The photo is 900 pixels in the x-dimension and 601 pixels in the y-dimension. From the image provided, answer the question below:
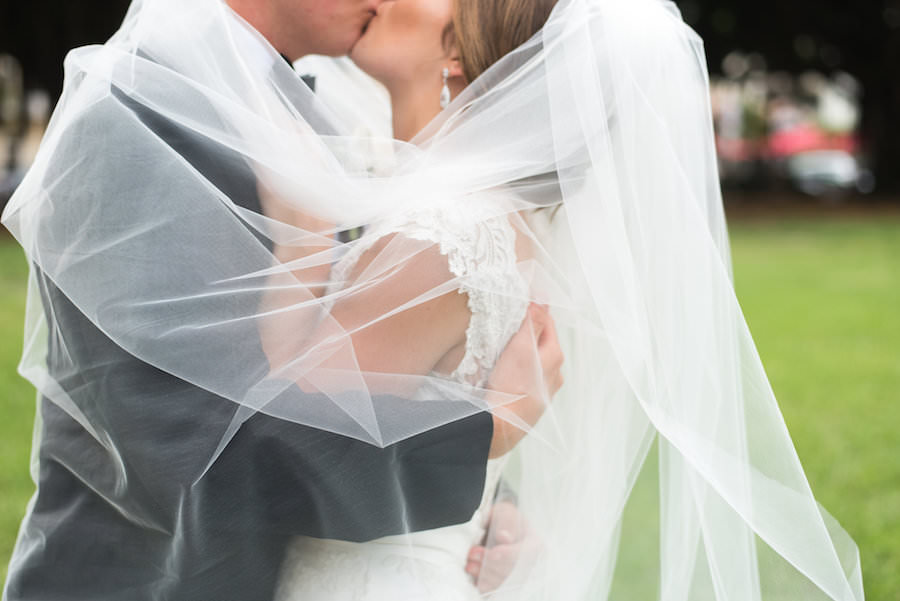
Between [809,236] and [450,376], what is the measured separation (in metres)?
18.1

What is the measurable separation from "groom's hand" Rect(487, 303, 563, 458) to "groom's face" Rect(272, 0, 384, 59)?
923 millimetres

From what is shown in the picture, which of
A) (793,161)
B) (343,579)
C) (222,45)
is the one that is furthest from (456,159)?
(793,161)

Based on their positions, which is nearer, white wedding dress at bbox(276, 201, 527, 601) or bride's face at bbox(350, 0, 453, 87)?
white wedding dress at bbox(276, 201, 527, 601)

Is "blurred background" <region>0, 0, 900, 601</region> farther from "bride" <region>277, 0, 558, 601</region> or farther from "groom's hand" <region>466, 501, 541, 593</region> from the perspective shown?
"bride" <region>277, 0, 558, 601</region>

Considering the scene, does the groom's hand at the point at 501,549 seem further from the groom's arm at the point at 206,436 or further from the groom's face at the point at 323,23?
the groom's face at the point at 323,23

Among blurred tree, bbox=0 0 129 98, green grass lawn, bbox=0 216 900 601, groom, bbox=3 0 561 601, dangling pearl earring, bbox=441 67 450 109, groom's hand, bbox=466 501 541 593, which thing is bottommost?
green grass lawn, bbox=0 216 900 601

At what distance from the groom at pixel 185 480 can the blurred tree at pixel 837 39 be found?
2532cm

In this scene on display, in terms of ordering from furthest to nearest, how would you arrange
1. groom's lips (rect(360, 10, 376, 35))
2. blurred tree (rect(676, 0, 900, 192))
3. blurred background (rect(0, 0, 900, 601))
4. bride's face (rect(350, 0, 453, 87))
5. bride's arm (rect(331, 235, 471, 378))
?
1. blurred tree (rect(676, 0, 900, 192))
2. blurred background (rect(0, 0, 900, 601))
3. groom's lips (rect(360, 10, 376, 35))
4. bride's face (rect(350, 0, 453, 87))
5. bride's arm (rect(331, 235, 471, 378))

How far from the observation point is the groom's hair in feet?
7.68

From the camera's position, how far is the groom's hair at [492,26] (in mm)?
2340

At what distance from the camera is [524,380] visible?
222cm

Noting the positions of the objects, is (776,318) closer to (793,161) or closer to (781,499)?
(781,499)

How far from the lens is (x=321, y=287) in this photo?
2100 millimetres

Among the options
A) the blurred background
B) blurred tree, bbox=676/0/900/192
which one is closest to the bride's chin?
the blurred background
